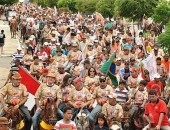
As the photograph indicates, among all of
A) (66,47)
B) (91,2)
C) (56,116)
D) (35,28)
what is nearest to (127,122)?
(56,116)

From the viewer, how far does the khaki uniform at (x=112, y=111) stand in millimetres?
12359

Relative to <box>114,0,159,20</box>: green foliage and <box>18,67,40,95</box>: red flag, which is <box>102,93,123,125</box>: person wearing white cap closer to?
<box>18,67,40,95</box>: red flag

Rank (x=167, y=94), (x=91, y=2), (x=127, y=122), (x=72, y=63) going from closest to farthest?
1. (x=127, y=122)
2. (x=167, y=94)
3. (x=72, y=63)
4. (x=91, y=2)

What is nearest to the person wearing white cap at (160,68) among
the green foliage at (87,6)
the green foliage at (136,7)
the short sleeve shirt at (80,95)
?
the short sleeve shirt at (80,95)

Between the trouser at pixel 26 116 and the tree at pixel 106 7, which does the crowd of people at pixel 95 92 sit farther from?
the tree at pixel 106 7

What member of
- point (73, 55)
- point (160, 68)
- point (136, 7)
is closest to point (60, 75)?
point (160, 68)

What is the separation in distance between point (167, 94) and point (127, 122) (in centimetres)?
211

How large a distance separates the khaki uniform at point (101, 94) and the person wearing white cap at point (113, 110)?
0.65 meters

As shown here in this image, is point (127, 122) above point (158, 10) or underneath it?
underneath

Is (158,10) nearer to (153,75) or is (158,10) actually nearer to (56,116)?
(153,75)

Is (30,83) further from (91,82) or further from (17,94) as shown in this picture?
(91,82)

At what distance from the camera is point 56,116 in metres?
11.9

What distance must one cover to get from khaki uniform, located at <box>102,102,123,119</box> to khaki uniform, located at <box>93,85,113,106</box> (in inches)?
25.8

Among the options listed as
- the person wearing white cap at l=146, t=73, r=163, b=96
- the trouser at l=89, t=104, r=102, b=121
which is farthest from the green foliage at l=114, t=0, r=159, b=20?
the trouser at l=89, t=104, r=102, b=121
